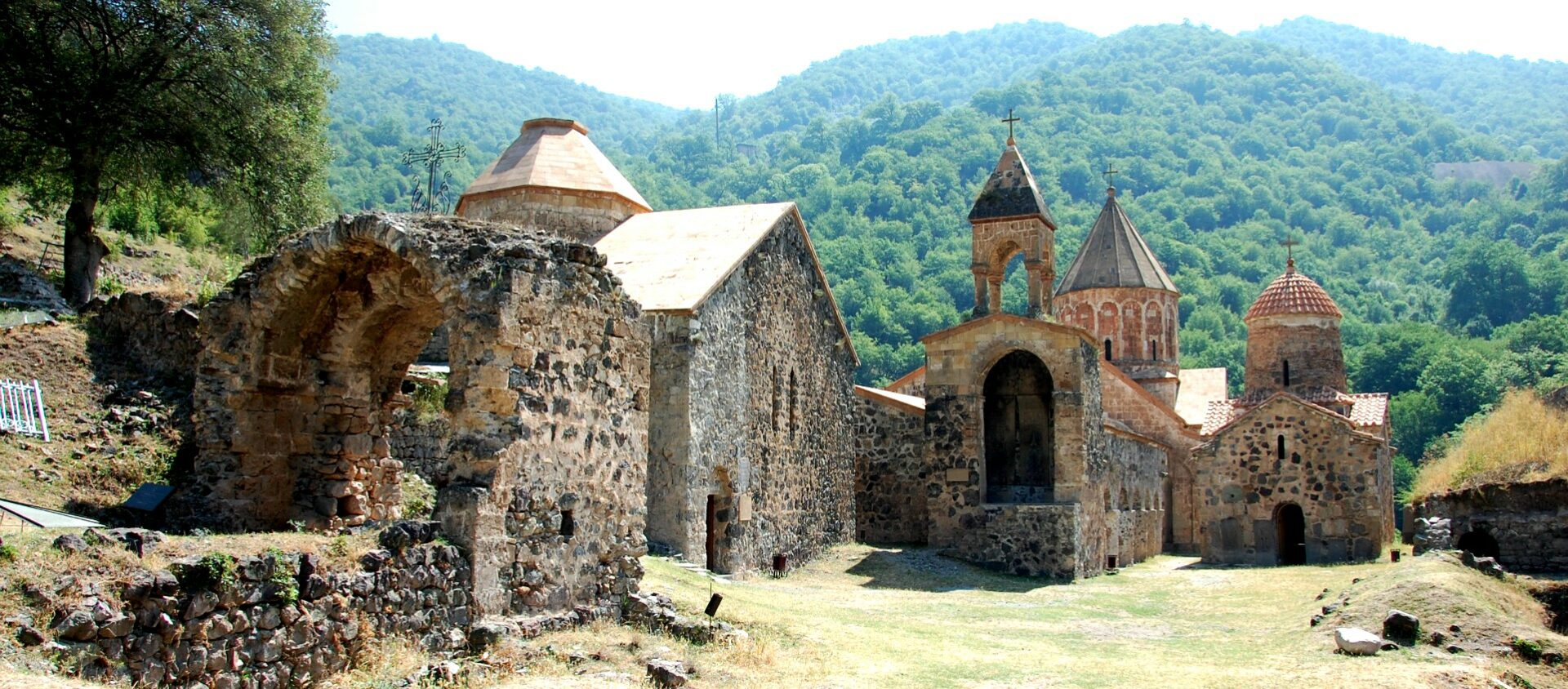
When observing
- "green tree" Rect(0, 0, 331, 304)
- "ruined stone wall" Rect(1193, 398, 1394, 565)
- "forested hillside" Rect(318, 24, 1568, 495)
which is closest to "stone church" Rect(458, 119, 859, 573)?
"green tree" Rect(0, 0, 331, 304)

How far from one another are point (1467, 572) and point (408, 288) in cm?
1414

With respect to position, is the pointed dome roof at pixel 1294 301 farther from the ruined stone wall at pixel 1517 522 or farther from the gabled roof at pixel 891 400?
the ruined stone wall at pixel 1517 522

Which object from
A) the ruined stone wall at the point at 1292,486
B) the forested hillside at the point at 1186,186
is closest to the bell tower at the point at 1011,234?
the ruined stone wall at the point at 1292,486

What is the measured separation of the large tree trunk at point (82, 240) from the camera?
1916cm

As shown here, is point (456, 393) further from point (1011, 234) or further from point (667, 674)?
point (1011, 234)

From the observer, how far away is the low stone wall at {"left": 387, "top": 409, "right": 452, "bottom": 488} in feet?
56.7

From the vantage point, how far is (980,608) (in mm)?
16750

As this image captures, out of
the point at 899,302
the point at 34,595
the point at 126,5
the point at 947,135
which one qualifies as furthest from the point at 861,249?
the point at 34,595

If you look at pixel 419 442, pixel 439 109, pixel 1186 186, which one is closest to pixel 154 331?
pixel 419 442

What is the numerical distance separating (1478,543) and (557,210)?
17.1 m

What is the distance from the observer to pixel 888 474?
2562 cm

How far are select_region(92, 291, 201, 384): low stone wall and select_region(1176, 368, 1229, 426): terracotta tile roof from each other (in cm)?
2647

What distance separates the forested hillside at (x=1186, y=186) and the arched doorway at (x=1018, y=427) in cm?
4053

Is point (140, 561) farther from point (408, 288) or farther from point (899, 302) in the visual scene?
point (899, 302)
